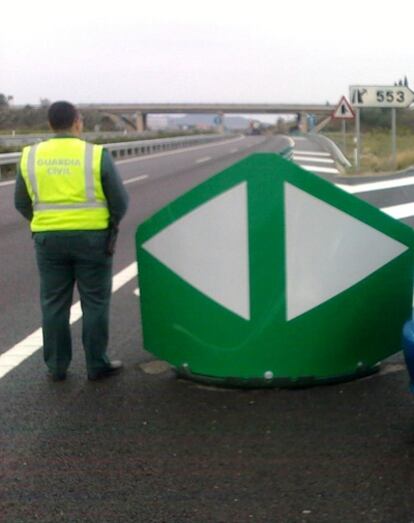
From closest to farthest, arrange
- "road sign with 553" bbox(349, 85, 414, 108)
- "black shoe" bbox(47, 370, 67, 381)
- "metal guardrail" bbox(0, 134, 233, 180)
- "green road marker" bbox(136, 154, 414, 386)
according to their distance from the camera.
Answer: "green road marker" bbox(136, 154, 414, 386) → "black shoe" bbox(47, 370, 67, 381) → "road sign with 553" bbox(349, 85, 414, 108) → "metal guardrail" bbox(0, 134, 233, 180)

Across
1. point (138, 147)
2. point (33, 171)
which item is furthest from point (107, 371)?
point (138, 147)

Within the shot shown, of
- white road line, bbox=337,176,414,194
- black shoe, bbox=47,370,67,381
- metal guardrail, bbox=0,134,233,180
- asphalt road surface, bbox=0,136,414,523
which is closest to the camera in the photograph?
asphalt road surface, bbox=0,136,414,523

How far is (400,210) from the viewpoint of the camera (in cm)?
1412

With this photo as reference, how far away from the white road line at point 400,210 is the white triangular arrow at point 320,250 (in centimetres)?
793

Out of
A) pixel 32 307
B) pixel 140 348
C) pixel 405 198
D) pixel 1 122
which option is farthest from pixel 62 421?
pixel 1 122

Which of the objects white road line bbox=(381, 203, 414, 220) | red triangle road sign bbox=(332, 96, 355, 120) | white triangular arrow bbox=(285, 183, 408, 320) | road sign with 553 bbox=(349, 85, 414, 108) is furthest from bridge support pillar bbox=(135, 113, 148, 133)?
white triangular arrow bbox=(285, 183, 408, 320)

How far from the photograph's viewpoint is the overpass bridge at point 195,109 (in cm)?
11406

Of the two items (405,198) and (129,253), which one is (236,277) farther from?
(405,198)

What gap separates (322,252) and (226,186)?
65 centimetres

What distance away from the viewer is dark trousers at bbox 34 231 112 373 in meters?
5.83

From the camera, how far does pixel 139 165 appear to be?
35.6 meters

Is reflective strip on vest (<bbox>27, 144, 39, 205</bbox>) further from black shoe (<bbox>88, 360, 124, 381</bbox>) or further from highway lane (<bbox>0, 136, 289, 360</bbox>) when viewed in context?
highway lane (<bbox>0, 136, 289, 360</bbox>)

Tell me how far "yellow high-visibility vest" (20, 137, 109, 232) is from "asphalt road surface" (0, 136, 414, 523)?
0.98 metres

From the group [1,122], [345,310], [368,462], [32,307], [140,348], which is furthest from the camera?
[1,122]
